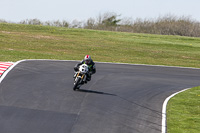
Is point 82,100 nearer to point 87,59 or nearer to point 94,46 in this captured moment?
point 87,59

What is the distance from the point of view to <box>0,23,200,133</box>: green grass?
33281 mm

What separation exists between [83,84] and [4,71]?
517cm

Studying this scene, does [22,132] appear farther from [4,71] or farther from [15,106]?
[4,71]

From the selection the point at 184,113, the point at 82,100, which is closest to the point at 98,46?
the point at 82,100

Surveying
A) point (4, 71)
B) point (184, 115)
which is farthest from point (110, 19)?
point (184, 115)

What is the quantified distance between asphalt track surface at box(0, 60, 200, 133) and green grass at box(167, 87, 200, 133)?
498 millimetres

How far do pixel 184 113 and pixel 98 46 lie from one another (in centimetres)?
2729

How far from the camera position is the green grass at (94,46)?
33281 mm

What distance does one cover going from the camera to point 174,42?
49.4 metres

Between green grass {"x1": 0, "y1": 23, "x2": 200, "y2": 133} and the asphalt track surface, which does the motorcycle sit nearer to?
the asphalt track surface

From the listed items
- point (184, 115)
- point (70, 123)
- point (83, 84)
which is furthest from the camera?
point (83, 84)

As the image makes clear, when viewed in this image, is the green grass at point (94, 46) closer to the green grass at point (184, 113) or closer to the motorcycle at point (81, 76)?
the motorcycle at point (81, 76)

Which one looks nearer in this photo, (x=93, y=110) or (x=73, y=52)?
(x=93, y=110)

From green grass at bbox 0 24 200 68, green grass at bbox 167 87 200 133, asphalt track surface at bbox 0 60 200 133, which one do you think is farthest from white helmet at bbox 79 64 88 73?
green grass at bbox 0 24 200 68
